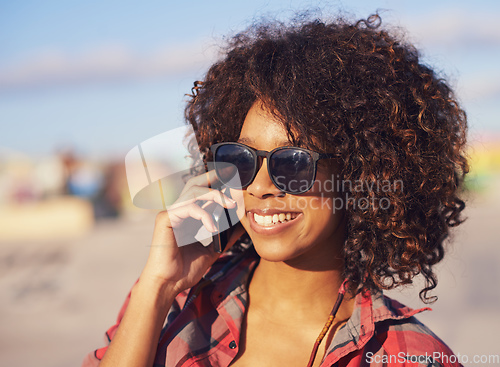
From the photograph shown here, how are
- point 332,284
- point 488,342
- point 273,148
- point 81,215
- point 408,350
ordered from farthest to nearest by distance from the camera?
point 81,215 < point 488,342 < point 332,284 < point 273,148 < point 408,350

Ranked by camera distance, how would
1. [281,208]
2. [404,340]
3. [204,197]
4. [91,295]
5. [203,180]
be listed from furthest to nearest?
[91,295], [203,180], [204,197], [281,208], [404,340]

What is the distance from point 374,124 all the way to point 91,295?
264 inches

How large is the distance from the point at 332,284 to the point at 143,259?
8011 mm

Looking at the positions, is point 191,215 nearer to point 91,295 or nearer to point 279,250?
point 279,250

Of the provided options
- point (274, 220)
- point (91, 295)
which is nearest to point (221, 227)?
point (274, 220)

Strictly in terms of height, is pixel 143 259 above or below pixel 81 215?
below

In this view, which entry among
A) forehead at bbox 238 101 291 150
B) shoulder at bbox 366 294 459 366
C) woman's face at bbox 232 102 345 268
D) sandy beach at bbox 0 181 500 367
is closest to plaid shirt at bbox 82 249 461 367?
shoulder at bbox 366 294 459 366

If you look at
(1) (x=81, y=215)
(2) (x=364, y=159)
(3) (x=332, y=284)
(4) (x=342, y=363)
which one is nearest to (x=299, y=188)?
(2) (x=364, y=159)

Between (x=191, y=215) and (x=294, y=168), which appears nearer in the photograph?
(x=294, y=168)

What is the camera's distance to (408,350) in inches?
81.8

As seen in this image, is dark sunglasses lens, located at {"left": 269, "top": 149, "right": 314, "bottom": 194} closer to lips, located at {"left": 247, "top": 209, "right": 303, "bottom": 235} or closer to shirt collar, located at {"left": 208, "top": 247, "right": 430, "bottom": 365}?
lips, located at {"left": 247, "top": 209, "right": 303, "bottom": 235}

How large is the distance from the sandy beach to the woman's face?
134 cm

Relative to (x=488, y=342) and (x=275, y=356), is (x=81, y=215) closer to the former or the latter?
(x=488, y=342)

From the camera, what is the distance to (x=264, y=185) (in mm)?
2273
